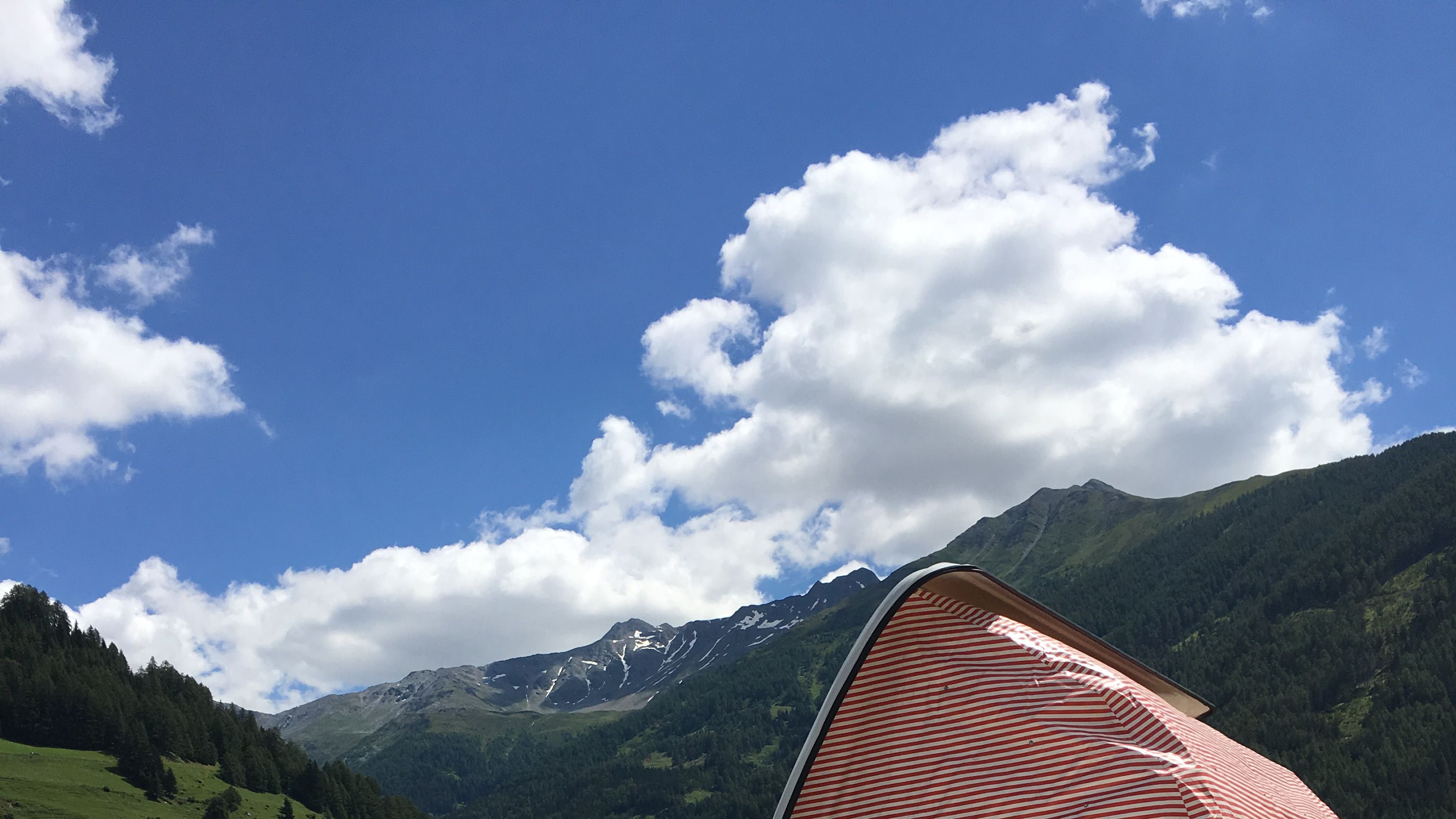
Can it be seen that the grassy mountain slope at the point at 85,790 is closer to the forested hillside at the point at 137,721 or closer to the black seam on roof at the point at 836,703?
the forested hillside at the point at 137,721

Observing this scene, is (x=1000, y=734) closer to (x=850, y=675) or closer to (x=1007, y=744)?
(x=1007, y=744)

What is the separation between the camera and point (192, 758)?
13388 cm

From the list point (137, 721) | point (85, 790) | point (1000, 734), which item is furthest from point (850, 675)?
point (137, 721)

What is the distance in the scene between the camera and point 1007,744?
8203 mm

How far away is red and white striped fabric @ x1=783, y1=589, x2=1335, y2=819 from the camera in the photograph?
24.7 feet

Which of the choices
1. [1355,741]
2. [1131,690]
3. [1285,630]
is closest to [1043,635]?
[1131,690]

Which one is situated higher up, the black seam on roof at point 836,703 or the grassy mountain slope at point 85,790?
the grassy mountain slope at point 85,790

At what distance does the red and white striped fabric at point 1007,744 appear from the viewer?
754 centimetres

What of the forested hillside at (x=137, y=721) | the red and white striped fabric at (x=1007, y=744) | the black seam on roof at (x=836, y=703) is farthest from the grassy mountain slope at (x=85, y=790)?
the red and white striped fabric at (x=1007, y=744)

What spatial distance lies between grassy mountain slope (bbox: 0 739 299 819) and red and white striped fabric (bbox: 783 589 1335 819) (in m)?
118

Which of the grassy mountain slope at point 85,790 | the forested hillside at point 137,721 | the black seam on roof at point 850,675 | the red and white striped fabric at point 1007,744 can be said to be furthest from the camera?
the forested hillside at point 137,721

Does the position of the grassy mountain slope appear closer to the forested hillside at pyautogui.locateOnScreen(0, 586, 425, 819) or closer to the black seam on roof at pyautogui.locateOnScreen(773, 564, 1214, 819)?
the forested hillside at pyautogui.locateOnScreen(0, 586, 425, 819)

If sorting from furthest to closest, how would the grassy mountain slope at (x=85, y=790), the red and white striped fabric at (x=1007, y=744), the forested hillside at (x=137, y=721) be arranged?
the forested hillside at (x=137, y=721), the grassy mountain slope at (x=85, y=790), the red and white striped fabric at (x=1007, y=744)

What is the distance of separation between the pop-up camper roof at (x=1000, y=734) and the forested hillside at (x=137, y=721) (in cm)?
13640
